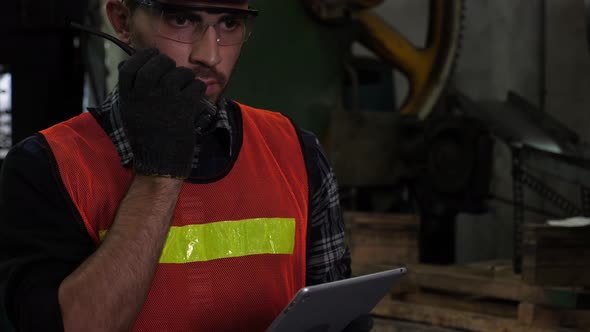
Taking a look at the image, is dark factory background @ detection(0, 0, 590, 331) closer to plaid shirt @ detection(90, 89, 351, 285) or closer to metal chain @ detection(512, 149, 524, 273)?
metal chain @ detection(512, 149, 524, 273)

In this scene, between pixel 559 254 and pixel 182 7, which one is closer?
pixel 182 7

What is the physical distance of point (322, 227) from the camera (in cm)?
170

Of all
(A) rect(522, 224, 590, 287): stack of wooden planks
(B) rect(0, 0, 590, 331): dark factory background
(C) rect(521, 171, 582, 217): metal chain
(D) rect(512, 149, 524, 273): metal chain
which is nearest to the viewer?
(A) rect(522, 224, 590, 287): stack of wooden planks

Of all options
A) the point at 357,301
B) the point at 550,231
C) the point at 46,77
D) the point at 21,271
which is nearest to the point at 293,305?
the point at 357,301

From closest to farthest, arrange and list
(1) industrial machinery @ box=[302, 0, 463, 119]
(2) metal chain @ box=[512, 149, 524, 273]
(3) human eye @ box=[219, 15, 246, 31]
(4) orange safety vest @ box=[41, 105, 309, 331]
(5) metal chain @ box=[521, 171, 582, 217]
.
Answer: (4) orange safety vest @ box=[41, 105, 309, 331], (3) human eye @ box=[219, 15, 246, 31], (2) metal chain @ box=[512, 149, 524, 273], (5) metal chain @ box=[521, 171, 582, 217], (1) industrial machinery @ box=[302, 0, 463, 119]

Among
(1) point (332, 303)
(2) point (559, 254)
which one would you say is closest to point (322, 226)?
(1) point (332, 303)

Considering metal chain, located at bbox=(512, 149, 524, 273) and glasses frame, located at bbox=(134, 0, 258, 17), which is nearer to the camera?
glasses frame, located at bbox=(134, 0, 258, 17)

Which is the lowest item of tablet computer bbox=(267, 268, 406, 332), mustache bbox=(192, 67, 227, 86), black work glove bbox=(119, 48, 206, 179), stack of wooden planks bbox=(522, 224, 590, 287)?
stack of wooden planks bbox=(522, 224, 590, 287)

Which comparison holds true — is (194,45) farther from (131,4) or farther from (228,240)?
(228,240)

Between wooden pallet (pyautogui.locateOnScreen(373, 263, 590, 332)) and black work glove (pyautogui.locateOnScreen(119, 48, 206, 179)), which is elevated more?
black work glove (pyautogui.locateOnScreen(119, 48, 206, 179))

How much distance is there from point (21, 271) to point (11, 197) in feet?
0.43

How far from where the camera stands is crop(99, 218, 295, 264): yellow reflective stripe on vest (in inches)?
56.5

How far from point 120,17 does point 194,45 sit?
0.62 ft

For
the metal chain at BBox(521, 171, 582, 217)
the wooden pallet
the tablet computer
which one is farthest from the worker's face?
the metal chain at BBox(521, 171, 582, 217)
